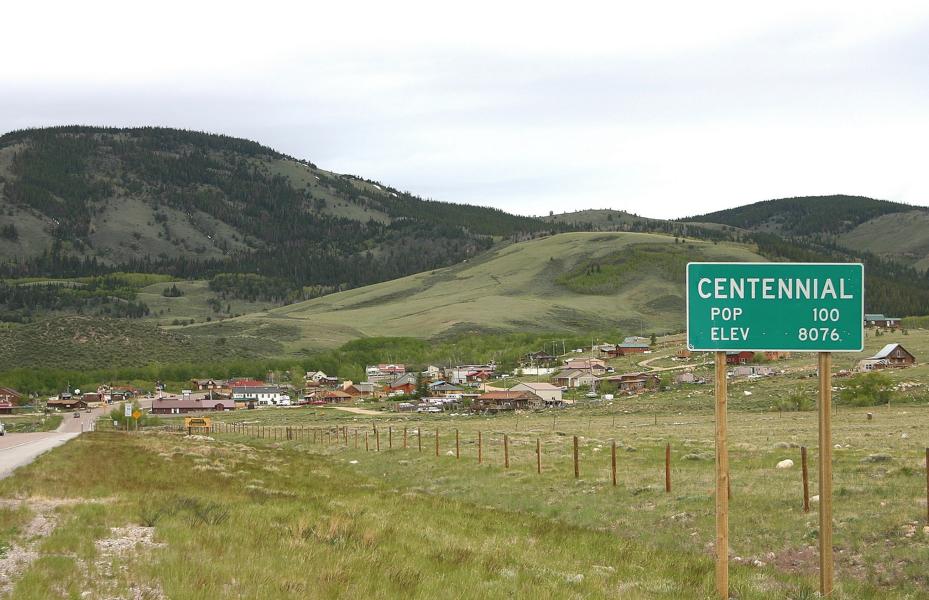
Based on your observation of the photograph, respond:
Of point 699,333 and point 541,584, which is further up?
point 699,333

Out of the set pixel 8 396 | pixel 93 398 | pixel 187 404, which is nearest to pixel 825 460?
pixel 187 404

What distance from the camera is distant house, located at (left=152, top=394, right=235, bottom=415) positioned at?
126825mm

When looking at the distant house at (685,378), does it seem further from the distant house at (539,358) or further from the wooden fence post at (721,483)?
the wooden fence post at (721,483)

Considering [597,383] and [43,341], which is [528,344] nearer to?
[597,383]

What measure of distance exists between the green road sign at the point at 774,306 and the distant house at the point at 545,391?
92163 mm

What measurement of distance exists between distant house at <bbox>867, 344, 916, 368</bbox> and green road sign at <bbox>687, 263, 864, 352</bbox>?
90284mm

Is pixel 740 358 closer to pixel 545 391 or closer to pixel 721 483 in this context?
pixel 545 391

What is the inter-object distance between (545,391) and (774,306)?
9848 centimetres

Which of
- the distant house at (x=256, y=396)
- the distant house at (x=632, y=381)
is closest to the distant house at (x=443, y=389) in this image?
the distant house at (x=632, y=381)

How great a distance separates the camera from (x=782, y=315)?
34.3 feet

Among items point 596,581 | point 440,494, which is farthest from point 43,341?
point 596,581

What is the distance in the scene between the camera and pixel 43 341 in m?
180

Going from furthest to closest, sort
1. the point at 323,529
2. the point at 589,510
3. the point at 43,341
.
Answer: the point at 43,341
the point at 589,510
the point at 323,529

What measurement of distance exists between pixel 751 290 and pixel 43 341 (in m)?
188
